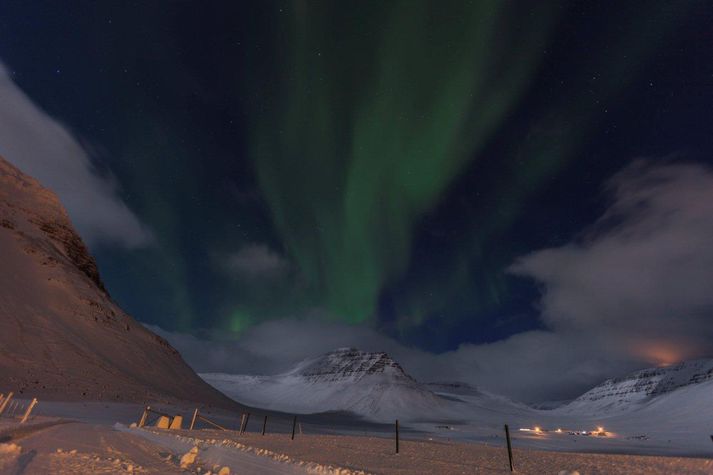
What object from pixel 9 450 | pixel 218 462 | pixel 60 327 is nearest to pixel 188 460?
pixel 218 462

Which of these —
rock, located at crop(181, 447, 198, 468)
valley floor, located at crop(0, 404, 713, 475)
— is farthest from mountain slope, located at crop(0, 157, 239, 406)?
rock, located at crop(181, 447, 198, 468)

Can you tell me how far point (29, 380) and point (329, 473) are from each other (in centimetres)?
6239

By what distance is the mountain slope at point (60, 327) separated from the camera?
6019cm

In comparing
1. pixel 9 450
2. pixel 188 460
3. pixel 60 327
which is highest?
pixel 60 327

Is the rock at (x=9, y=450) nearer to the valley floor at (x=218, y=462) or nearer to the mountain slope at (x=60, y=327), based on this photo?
the valley floor at (x=218, y=462)

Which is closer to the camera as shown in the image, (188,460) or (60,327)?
(188,460)

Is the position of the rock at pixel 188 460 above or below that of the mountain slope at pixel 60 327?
below

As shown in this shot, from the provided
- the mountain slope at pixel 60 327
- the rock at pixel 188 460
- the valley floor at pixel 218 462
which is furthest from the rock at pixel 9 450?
the mountain slope at pixel 60 327

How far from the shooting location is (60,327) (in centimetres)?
7156

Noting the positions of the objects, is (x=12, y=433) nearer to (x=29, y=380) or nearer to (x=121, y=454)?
(x=121, y=454)

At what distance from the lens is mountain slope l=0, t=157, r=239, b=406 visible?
6019cm

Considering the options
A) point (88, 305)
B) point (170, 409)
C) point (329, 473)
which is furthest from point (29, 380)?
point (329, 473)

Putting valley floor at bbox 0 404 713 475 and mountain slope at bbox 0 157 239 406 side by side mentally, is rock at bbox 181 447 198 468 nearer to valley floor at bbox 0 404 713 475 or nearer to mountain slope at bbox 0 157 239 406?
valley floor at bbox 0 404 713 475

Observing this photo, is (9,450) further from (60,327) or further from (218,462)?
(60,327)
